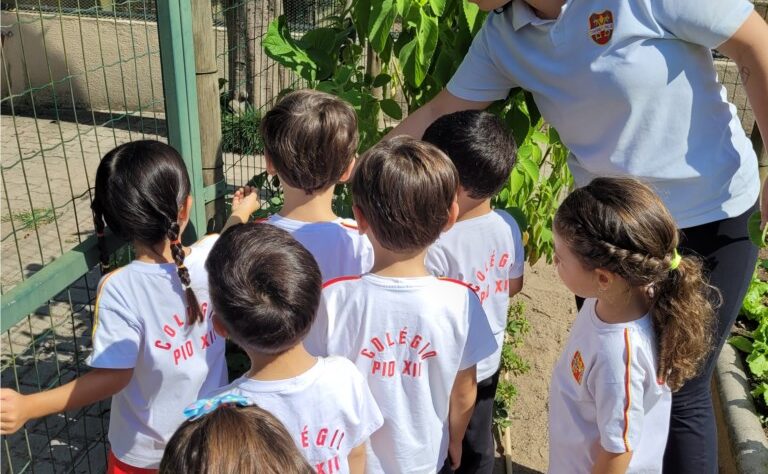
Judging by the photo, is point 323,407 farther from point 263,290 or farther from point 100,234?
point 100,234

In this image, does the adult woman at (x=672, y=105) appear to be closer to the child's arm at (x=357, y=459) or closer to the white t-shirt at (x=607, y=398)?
the white t-shirt at (x=607, y=398)

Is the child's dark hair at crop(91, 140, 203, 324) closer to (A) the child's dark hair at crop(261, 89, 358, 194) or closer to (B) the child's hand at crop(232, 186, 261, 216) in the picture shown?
(A) the child's dark hair at crop(261, 89, 358, 194)

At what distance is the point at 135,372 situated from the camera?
2.04 meters

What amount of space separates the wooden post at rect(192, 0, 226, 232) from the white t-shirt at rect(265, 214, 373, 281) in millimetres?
642

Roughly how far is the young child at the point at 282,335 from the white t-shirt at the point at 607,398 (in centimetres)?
62

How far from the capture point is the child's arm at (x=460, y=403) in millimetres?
2068

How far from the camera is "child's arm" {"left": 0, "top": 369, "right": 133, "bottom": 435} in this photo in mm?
1781

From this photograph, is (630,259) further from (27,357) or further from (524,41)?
(27,357)

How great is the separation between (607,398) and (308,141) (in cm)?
105

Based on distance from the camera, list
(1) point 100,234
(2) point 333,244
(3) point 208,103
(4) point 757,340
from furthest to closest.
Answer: (4) point 757,340 < (3) point 208,103 < (2) point 333,244 < (1) point 100,234

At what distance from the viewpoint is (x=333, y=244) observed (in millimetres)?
2230

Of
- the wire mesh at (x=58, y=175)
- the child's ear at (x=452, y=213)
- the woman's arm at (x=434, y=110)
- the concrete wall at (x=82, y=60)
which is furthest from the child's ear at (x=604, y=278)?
the concrete wall at (x=82, y=60)

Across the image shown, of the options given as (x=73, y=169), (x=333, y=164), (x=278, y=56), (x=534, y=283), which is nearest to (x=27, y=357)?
(x=278, y=56)

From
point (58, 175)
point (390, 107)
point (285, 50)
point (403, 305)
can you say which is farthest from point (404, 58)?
point (58, 175)
